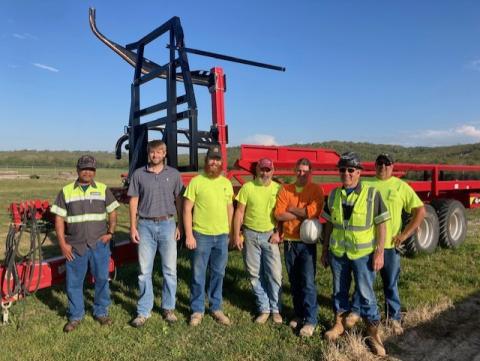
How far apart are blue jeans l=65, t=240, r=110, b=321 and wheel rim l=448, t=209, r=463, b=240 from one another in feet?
19.9

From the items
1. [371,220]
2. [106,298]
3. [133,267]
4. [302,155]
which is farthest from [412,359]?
[133,267]

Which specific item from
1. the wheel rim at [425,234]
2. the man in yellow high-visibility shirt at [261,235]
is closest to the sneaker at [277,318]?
the man in yellow high-visibility shirt at [261,235]

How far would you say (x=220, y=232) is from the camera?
424 cm

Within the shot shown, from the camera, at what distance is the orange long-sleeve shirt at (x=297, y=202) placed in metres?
4.02

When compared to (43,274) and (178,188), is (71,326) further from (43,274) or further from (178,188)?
(178,188)

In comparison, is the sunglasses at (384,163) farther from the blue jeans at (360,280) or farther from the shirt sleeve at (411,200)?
the blue jeans at (360,280)

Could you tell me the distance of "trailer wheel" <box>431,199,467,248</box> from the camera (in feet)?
24.5

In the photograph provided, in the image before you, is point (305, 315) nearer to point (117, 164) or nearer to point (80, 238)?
point (80, 238)

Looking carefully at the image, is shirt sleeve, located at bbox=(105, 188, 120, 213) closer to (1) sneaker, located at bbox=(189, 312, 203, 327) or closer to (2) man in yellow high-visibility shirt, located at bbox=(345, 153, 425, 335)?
(1) sneaker, located at bbox=(189, 312, 203, 327)

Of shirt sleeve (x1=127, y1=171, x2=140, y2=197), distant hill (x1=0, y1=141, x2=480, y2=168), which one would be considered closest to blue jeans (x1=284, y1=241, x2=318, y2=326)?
shirt sleeve (x1=127, y1=171, x2=140, y2=197)

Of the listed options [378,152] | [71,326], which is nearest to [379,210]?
[71,326]

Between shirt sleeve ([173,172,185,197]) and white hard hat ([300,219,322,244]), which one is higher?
shirt sleeve ([173,172,185,197])

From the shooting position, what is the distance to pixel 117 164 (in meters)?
85.2

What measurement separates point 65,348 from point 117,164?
84437 millimetres
